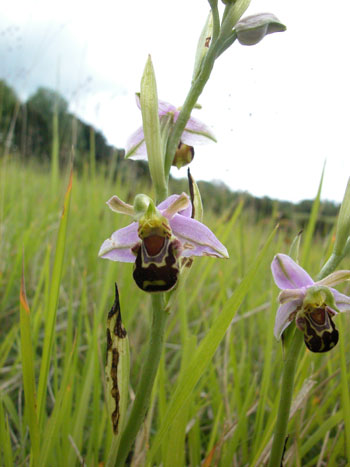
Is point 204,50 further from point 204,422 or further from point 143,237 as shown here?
point 204,422

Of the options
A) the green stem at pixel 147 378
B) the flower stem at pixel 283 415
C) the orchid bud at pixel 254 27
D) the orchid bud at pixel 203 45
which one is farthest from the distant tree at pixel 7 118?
the flower stem at pixel 283 415

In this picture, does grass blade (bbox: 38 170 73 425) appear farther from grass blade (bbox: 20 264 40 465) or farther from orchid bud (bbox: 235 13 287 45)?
orchid bud (bbox: 235 13 287 45)

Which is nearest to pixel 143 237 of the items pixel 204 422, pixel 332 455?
pixel 332 455

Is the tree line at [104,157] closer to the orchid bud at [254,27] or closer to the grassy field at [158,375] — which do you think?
the grassy field at [158,375]

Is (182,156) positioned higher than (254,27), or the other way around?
(254,27)

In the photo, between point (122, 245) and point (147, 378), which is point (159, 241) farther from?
point (147, 378)

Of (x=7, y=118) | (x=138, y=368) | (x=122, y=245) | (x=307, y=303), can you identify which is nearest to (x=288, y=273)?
(x=307, y=303)
